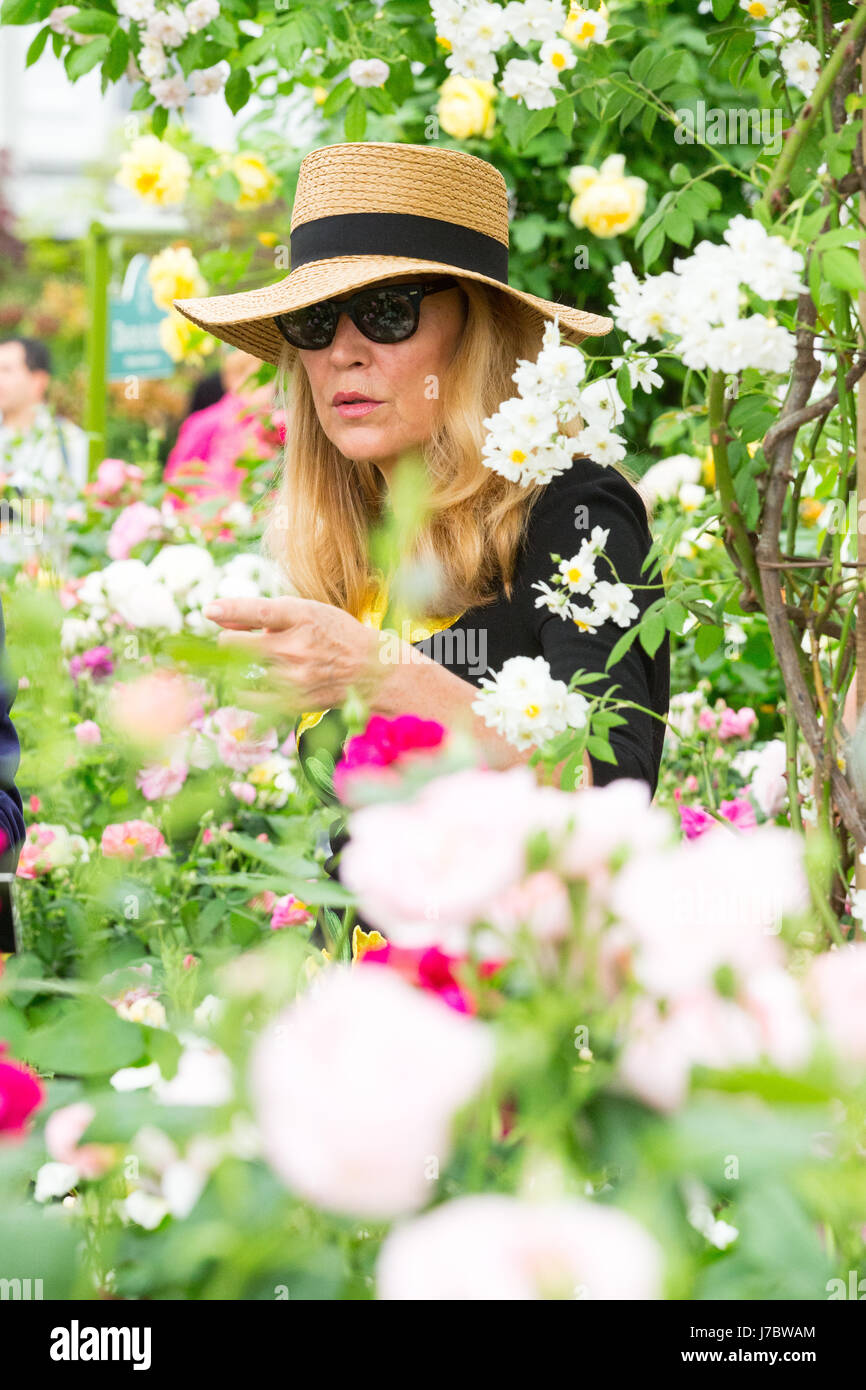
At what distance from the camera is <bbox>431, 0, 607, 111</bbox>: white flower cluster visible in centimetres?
123

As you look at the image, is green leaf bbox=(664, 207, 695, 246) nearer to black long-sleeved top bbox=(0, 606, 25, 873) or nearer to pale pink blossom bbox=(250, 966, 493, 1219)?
black long-sleeved top bbox=(0, 606, 25, 873)

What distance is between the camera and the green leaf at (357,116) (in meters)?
1.92

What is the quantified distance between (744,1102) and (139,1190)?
0.82 ft

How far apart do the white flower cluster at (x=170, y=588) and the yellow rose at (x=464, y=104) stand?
38.4 inches

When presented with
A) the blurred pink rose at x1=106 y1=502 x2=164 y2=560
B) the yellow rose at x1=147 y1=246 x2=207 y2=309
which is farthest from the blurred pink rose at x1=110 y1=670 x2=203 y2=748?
the yellow rose at x1=147 y1=246 x2=207 y2=309

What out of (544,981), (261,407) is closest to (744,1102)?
(544,981)

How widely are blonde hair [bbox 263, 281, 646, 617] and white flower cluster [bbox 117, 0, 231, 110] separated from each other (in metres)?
0.39


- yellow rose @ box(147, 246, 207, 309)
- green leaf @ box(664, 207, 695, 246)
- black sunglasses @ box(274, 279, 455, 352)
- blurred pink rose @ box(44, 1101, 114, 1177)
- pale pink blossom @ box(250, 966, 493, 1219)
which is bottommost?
blurred pink rose @ box(44, 1101, 114, 1177)

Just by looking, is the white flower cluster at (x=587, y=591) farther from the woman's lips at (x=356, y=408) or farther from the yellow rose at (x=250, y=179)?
the yellow rose at (x=250, y=179)

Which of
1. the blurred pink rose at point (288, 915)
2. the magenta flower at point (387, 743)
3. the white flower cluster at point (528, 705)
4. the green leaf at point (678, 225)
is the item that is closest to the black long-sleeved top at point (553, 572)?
the blurred pink rose at point (288, 915)

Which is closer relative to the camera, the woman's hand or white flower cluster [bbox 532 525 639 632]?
the woman's hand

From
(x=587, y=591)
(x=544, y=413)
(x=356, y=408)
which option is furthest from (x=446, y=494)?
(x=544, y=413)

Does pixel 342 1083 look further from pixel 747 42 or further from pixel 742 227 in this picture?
pixel 747 42

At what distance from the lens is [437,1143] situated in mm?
357
